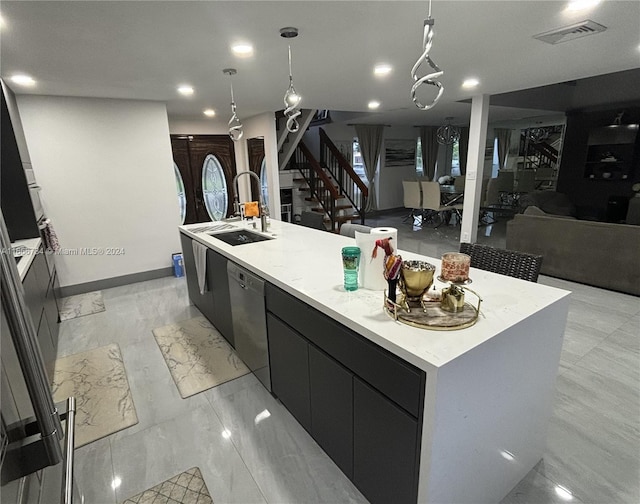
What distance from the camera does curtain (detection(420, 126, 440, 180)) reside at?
1002 cm

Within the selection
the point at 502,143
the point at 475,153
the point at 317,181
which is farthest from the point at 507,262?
the point at 502,143

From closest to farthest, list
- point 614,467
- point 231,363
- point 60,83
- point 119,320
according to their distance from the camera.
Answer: point 614,467, point 231,363, point 60,83, point 119,320

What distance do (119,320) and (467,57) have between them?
4055 mm

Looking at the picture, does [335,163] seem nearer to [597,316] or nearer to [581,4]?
[597,316]

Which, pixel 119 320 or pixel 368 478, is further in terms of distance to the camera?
pixel 119 320

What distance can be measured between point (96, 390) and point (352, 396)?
1.99 meters

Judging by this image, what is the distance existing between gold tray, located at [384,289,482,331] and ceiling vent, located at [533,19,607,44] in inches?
86.2

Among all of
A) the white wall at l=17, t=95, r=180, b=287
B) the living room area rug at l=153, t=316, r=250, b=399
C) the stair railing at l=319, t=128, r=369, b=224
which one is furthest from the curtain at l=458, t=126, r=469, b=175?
the living room area rug at l=153, t=316, r=250, b=399

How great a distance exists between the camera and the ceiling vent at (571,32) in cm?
222

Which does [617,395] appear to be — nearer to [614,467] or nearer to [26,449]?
[614,467]

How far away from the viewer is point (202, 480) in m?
1.66

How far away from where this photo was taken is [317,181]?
23.8 feet

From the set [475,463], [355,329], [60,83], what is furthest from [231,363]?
[60,83]

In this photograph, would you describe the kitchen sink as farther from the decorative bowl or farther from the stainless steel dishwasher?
the decorative bowl
